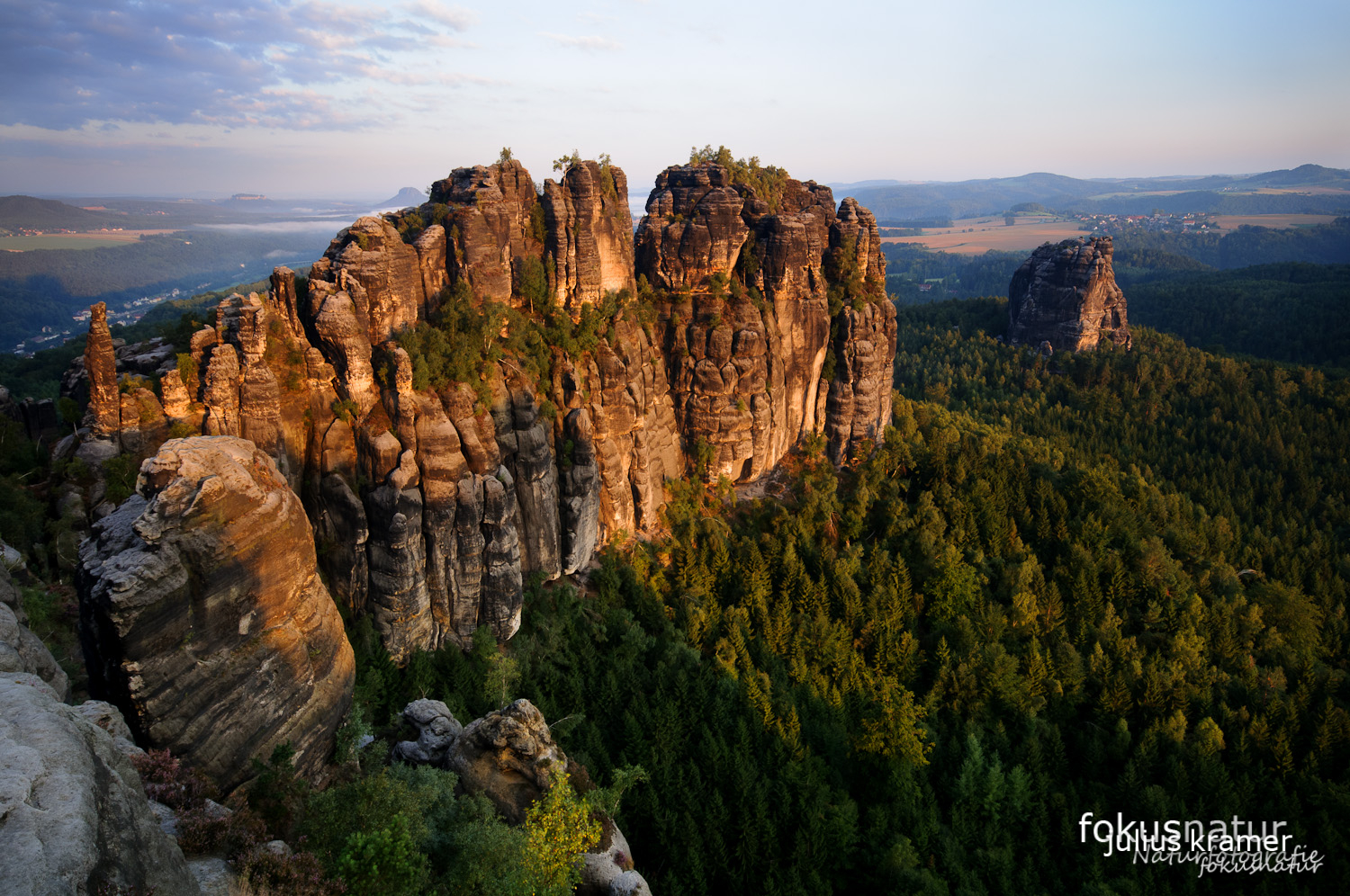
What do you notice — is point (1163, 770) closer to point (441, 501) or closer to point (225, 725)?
point (441, 501)

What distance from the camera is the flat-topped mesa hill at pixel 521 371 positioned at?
3006 centimetres

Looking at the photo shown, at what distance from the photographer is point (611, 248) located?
1825 inches

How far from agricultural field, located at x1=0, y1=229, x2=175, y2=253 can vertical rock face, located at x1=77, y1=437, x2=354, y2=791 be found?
179 meters

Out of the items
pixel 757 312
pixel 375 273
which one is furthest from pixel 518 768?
pixel 757 312

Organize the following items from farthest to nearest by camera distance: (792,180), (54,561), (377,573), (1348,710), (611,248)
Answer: (792,180), (611,248), (1348,710), (377,573), (54,561)

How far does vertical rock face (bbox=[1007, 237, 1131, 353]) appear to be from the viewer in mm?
87938

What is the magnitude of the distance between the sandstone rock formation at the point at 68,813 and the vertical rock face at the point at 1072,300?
101 meters

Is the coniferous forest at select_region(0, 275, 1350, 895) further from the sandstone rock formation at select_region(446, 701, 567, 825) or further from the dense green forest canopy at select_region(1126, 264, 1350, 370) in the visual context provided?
the dense green forest canopy at select_region(1126, 264, 1350, 370)

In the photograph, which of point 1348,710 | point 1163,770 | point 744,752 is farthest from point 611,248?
point 1348,710

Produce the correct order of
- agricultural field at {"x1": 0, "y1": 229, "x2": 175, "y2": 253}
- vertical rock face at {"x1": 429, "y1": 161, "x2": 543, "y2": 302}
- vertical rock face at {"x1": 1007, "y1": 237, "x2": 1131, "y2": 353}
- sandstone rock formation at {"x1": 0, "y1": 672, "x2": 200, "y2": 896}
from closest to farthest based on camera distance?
sandstone rock formation at {"x1": 0, "y1": 672, "x2": 200, "y2": 896} < vertical rock face at {"x1": 429, "y1": 161, "x2": 543, "y2": 302} < vertical rock face at {"x1": 1007, "y1": 237, "x2": 1131, "y2": 353} < agricultural field at {"x1": 0, "y1": 229, "x2": 175, "y2": 253}

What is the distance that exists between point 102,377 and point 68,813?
77.3ft

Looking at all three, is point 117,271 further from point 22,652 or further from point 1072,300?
point 1072,300

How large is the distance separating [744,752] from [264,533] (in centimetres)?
2402

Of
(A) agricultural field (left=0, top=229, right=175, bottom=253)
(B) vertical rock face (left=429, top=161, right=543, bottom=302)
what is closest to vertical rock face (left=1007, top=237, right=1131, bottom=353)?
(B) vertical rock face (left=429, top=161, right=543, bottom=302)
